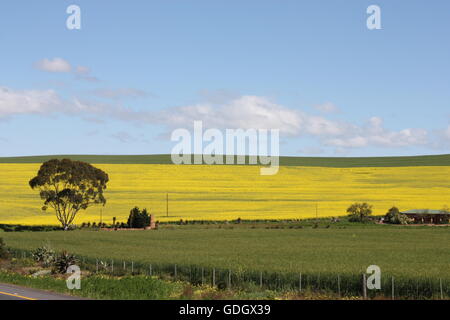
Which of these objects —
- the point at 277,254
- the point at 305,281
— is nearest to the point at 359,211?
the point at 277,254

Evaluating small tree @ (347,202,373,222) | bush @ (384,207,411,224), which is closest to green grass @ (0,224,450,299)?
bush @ (384,207,411,224)

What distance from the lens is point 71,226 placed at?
340 feet

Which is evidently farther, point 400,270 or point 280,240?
point 280,240

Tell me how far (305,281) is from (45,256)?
21.4 m

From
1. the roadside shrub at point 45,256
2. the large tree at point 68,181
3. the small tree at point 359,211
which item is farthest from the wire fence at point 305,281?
the small tree at point 359,211

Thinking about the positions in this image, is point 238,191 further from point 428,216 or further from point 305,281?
point 305,281

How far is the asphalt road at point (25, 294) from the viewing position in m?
32.1

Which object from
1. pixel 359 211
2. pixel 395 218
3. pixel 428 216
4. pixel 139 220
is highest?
pixel 359 211

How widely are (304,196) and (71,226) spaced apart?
48488mm

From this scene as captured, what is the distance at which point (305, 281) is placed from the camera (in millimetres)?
41094

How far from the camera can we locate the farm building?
11325 cm
